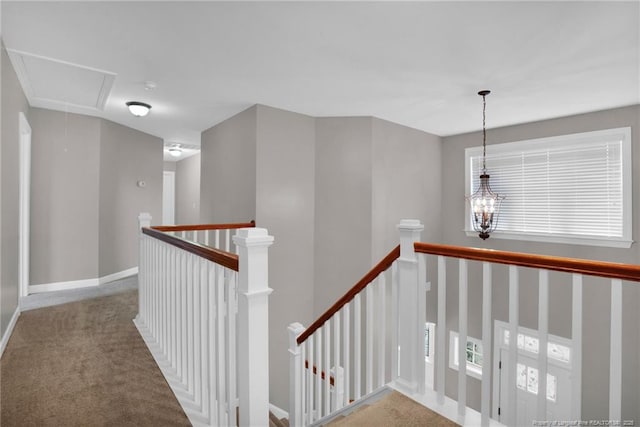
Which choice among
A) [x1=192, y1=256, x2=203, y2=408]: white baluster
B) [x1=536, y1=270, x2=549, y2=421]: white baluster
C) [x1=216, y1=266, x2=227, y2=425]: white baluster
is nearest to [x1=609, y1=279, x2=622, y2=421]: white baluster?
[x1=536, y1=270, x2=549, y2=421]: white baluster

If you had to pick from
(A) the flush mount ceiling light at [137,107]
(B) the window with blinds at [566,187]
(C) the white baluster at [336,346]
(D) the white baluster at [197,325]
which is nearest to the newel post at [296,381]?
(C) the white baluster at [336,346]

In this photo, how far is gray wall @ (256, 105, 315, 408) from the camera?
4.02m

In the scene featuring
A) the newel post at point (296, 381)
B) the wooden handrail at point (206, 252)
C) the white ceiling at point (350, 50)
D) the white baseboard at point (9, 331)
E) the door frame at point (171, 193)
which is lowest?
the newel post at point (296, 381)

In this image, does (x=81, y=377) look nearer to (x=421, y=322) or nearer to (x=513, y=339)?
(x=421, y=322)

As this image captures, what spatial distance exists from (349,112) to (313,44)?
1.77m

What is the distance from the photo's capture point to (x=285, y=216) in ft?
13.8

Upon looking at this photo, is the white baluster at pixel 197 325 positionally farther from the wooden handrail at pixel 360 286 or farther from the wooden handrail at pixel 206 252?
the wooden handrail at pixel 360 286

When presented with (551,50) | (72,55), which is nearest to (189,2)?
(72,55)

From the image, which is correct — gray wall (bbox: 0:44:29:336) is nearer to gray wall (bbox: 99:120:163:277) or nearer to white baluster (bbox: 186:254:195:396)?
gray wall (bbox: 99:120:163:277)

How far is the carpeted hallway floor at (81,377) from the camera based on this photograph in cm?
183

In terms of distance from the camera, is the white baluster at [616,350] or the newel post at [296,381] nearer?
the white baluster at [616,350]

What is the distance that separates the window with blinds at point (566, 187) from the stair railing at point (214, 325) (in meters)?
4.49

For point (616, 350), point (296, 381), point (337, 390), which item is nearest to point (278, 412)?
point (296, 381)

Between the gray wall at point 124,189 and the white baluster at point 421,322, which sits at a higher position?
the gray wall at point 124,189
